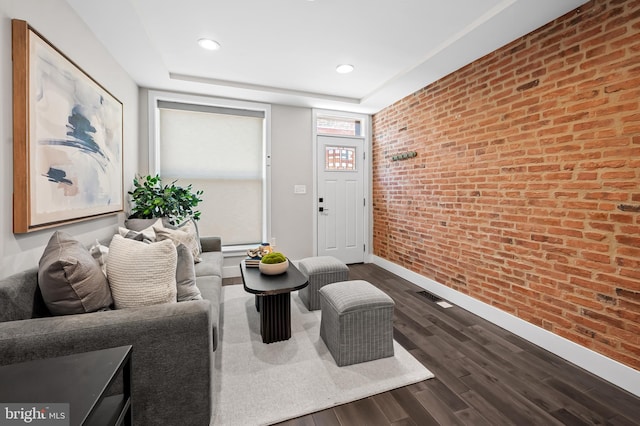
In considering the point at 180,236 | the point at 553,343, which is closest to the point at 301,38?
the point at 180,236

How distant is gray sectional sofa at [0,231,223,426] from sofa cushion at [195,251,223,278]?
1.24 metres

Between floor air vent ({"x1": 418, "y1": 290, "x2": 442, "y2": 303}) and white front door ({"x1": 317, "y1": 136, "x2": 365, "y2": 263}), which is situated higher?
white front door ({"x1": 317, "y1": 136, "x2": 365, "y2": 263})

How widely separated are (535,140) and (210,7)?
9.36ft

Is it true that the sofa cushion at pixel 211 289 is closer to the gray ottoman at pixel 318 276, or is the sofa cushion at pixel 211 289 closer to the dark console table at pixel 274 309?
the dark console table at pixel 274 309

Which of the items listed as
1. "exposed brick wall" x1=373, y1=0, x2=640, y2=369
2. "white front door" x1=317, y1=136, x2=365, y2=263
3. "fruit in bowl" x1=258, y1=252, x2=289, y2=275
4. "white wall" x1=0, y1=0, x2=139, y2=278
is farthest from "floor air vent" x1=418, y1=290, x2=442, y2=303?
"white wall" x1=0, y1=0, x2=139, y2=278

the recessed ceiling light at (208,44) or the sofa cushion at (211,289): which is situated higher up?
the recessed ceiling light at (208,44)

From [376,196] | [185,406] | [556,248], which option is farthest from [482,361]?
[376,196]

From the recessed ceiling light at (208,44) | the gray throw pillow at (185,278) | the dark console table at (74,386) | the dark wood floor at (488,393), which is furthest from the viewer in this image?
the recessed ceiling light at (208,44)

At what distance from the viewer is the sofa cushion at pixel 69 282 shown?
122 centimetres

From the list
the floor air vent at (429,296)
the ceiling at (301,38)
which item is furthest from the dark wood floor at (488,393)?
the ceiling at (301,38)

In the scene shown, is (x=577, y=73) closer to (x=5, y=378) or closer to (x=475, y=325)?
(x=475, y=325)

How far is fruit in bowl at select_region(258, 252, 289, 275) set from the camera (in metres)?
2.34

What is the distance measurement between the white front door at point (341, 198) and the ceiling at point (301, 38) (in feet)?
3.68

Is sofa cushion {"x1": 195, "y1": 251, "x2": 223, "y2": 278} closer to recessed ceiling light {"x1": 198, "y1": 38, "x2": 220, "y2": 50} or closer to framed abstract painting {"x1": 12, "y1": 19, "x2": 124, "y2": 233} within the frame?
framed abstract painting {"x1": 12, "y1": 19, "x2": 124, "y2": 233}
